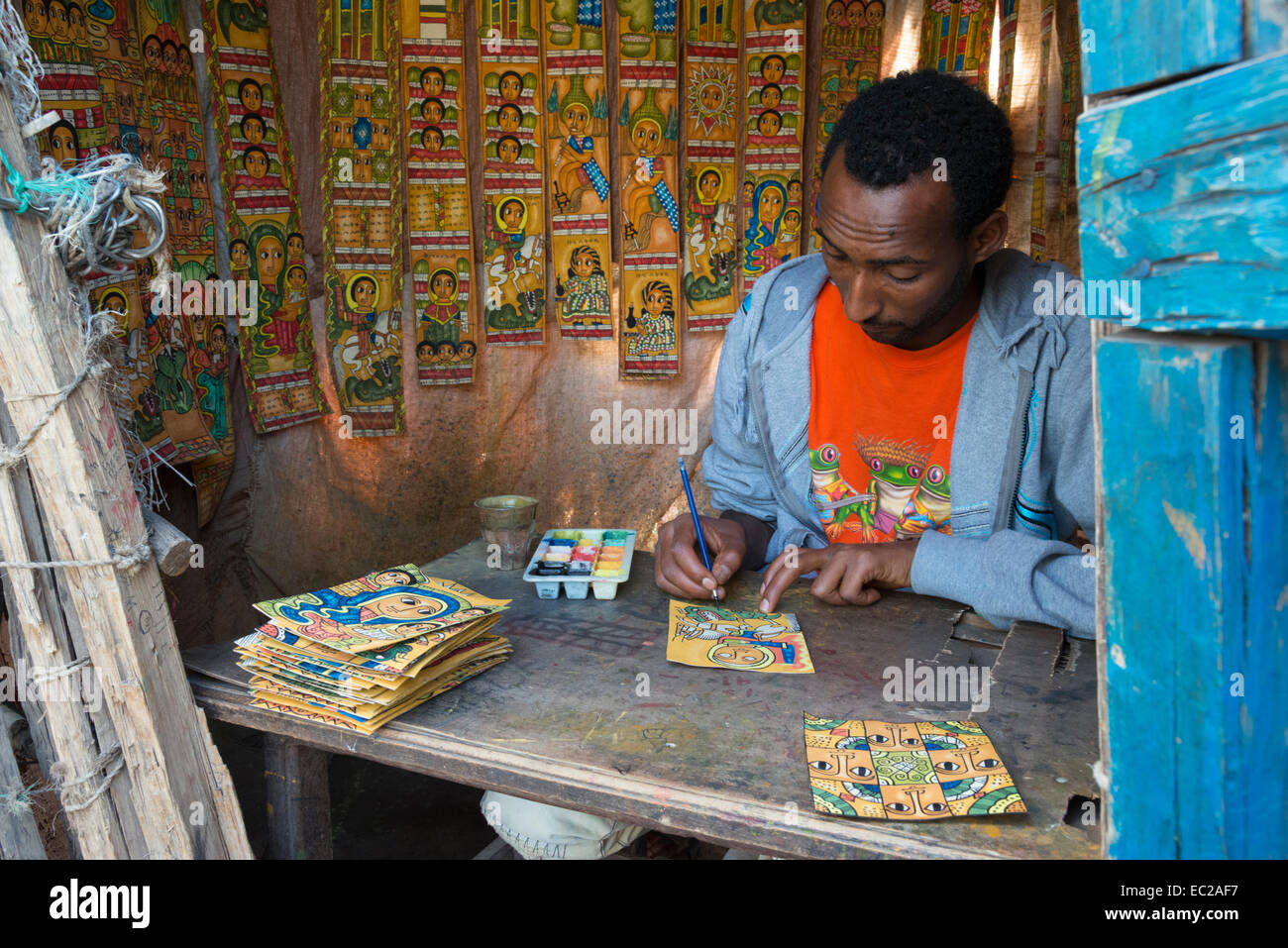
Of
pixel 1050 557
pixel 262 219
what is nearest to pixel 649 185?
pixel 262 219

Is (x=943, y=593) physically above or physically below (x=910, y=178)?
below

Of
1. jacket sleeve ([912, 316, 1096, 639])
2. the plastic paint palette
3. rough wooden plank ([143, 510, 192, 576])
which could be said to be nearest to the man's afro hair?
jacket sleeve ([912, 316, 1096, 639])

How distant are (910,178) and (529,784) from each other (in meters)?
1.37

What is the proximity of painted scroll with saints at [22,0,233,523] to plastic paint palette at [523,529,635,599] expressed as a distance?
1.39 meters

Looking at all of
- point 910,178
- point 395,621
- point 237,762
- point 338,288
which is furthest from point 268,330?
point 910,178

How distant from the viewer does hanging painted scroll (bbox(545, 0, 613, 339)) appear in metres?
3.96

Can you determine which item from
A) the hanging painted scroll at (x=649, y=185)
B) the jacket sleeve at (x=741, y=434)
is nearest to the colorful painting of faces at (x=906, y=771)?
the jacket sleeve at (x=741, y=434)

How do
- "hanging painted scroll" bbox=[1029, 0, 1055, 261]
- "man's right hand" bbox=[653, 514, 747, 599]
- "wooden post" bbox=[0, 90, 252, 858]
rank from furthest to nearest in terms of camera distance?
"hanging painted scroll" bbox=[1029, 0, 1055, 261] < "man's right hand" bbox=[653, 514, 747, 599] < "wooden post" bbox=[0, 90, 252, 858]

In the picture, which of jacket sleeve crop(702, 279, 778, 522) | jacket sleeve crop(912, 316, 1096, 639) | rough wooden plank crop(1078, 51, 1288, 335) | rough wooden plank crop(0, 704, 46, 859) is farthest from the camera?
jacket sleeve crop(702, 279, 778, 522)

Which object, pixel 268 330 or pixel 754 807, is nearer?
pixel 754 807

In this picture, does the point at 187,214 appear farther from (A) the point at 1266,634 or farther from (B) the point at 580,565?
(A) the point at 1266,634

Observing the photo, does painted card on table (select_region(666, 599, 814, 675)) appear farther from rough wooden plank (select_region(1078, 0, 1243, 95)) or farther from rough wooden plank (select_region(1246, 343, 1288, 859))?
rough wooden plank (select_region(1078, 0, 1243, 95))

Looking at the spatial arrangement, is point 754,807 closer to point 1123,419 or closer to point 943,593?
point 1123,419
